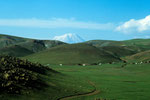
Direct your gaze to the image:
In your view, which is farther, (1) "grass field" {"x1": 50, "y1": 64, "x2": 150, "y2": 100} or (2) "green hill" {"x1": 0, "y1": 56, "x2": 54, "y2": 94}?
(1) "grass field" {"x1": 50, "y1": 64, "x2": 150, "y2": 100}

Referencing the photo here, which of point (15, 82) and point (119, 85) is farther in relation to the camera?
point (119, 85)

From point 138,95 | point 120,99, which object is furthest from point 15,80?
point 138,95

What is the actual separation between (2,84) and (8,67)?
15.5m

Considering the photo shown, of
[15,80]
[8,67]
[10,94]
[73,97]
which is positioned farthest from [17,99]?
[8,67]

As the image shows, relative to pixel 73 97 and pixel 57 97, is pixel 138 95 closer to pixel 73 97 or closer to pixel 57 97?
pixel 73 97

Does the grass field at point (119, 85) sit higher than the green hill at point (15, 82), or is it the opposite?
the green hill at point (15, 82)

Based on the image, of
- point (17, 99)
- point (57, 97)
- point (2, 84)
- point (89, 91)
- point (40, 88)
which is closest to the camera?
point (17, 99)

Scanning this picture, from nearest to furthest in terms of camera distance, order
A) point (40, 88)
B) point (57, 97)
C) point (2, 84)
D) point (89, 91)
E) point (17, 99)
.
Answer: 1. point (17, 99)
2. point (2, 84)
3. point (57, 97)
4. point (40, 88)
5. point (89, 91)

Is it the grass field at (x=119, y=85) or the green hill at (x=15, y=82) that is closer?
the green hill at (x=15, y=82)

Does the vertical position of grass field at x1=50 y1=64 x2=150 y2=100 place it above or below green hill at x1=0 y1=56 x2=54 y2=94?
below

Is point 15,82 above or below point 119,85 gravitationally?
above

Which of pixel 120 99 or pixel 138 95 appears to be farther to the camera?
pixel 138 95

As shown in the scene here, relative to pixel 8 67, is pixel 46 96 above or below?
below

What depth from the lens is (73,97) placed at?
177ft
